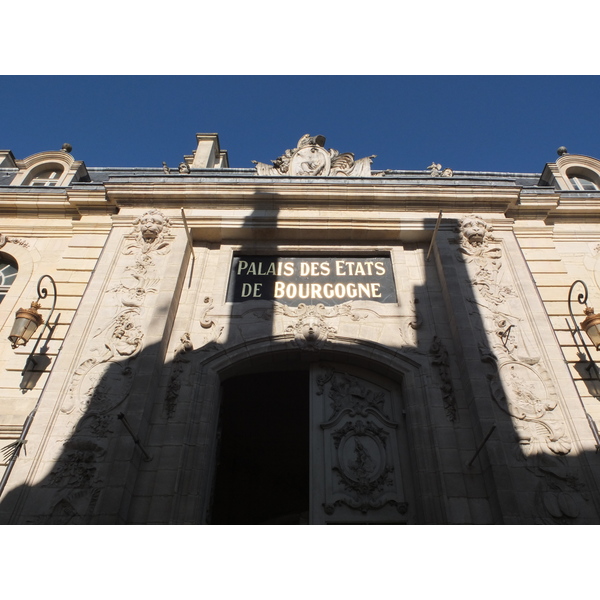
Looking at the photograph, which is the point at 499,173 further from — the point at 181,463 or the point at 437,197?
the point at 181,463

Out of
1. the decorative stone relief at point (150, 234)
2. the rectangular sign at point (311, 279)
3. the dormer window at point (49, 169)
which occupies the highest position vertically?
the dormer window at point (49, 169)

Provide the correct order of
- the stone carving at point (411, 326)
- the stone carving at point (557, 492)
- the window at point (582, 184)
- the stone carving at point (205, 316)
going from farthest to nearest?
the window at point (582, 184), the stone carving at point (205, 316), the stone carving at point (411, 326), the stone carving at point (557, 492)

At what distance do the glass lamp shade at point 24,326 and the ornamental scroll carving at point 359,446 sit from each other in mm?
5337

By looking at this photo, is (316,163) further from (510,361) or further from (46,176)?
(46,176)

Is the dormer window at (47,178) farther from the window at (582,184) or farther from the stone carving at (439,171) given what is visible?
the window at (582,184)

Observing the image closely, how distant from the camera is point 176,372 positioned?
27.1 feet

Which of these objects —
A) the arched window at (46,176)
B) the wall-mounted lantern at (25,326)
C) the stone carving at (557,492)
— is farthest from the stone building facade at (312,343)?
the wall-mounted lantern at (25,326)

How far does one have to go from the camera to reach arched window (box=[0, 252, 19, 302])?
34.8 ft

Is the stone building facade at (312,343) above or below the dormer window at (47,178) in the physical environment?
below

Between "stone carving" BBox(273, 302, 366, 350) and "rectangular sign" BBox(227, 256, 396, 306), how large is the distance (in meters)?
0.27

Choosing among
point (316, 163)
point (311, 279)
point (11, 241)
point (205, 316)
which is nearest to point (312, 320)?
point (311, 279)

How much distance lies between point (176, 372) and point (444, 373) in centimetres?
471

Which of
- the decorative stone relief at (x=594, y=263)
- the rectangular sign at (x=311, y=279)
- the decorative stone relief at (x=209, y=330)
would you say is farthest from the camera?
the decorative stone relief at (x=594, y=263)

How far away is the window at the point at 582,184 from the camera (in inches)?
501
